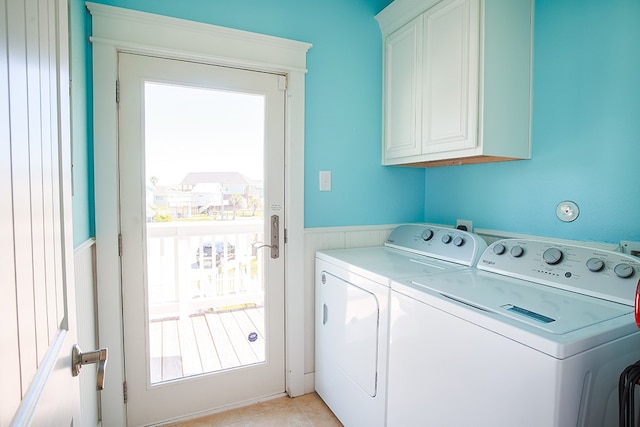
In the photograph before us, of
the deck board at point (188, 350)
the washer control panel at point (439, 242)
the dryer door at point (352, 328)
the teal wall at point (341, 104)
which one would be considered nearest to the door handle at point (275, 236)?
the teal wall at point (341, 104)

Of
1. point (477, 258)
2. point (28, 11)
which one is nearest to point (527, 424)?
point (477, 258)

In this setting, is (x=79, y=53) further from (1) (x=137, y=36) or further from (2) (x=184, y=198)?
(2) (x=184, y=198)

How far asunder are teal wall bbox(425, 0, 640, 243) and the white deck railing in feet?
4.83

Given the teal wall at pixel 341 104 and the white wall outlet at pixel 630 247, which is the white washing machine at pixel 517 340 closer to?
the white wall outlet at pixel 630 247

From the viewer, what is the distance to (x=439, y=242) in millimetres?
1940

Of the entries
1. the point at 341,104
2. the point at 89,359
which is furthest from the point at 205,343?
the point at 341,104

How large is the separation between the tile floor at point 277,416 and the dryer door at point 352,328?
0.34 meters

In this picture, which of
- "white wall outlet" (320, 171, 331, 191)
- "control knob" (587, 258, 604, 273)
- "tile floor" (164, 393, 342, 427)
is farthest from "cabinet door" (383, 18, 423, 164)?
"tile floor" (164, 393, 342, 427)

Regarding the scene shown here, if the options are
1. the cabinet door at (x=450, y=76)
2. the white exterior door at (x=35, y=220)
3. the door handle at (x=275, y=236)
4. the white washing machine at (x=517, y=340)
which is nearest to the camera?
the white exterior door at (x=35, y=220)

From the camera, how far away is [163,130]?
183 cm

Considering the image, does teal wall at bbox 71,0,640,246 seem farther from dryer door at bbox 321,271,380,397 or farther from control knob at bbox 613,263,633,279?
dryer door at bbox 321,271,380,397

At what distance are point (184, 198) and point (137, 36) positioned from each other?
830 mm

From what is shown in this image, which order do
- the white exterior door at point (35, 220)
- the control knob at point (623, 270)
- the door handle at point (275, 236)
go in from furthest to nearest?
the door handle at point (275, 236) < the control knob at point (623, 270) < the white exterior door at point (35, 220)

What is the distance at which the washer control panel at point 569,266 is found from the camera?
117cm
